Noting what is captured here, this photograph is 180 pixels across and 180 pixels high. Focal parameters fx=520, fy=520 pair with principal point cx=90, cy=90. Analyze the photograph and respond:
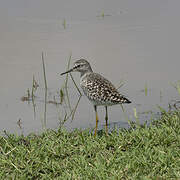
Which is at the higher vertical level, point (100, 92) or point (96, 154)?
point (100, 92)

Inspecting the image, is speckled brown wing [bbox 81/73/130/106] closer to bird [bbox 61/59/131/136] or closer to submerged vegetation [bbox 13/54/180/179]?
bird [bbox 61/59/131/136]

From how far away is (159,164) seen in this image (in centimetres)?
581

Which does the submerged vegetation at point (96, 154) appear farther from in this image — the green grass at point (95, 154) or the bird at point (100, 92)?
the bird at point (100, 92)

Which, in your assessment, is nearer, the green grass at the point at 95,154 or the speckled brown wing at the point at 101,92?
the green grass at the point at 95,154

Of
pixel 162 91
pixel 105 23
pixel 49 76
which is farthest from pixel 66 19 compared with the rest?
pixel 162 91

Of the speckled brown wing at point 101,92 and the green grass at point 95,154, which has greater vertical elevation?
the speckled brown wing at point 101,92

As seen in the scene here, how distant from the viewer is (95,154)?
6.37 metres

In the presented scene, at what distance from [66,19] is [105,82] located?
592cm

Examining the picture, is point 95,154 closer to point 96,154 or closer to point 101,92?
point 96,154

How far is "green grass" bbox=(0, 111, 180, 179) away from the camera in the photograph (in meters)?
5.73

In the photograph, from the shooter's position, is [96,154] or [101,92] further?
[101,92]

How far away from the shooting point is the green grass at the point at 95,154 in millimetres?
5730

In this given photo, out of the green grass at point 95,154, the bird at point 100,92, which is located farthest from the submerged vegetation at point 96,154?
the bird at point 100,92

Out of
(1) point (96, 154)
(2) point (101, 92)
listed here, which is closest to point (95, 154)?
(1) point (96, 154)
